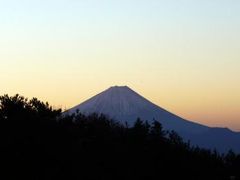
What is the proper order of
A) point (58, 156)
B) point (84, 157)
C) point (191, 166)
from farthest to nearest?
point (191, 166)
point (84, 157)
point (58, 156)

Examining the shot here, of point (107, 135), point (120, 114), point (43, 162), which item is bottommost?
point (43, 162)

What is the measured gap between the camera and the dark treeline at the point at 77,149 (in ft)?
68.8

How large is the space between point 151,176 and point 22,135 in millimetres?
11387

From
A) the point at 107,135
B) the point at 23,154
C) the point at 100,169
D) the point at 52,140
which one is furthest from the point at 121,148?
the point at 23,154

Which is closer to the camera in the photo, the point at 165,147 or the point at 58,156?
the point at 58,156

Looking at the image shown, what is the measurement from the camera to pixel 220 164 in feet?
157

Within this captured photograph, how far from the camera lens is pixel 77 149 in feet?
79.0

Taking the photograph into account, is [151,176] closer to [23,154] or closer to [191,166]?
[191,166]

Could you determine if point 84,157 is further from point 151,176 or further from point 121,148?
point 151,176

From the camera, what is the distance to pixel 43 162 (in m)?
21.3

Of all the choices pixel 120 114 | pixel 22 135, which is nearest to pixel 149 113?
pixel 120 114

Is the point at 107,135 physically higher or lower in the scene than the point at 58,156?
higher

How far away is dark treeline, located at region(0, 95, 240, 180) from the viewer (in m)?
21.0

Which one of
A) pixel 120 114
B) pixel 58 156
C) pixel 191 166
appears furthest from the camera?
pixel 120 114
